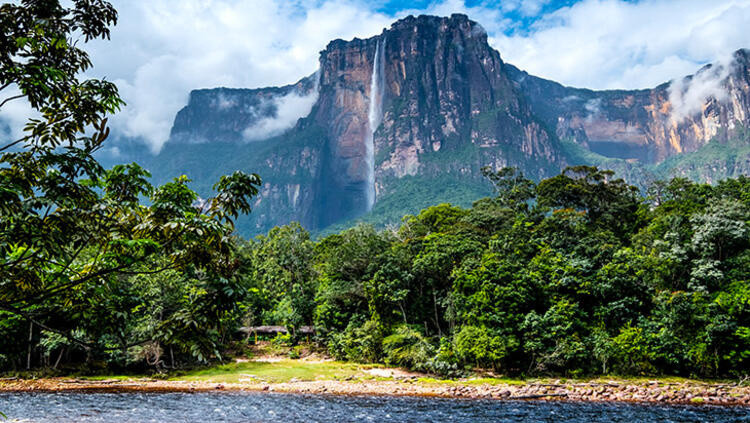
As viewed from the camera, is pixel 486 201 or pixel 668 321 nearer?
pixel 668 321

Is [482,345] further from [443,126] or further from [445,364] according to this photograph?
[443,126]

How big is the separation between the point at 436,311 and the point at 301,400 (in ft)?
47.7

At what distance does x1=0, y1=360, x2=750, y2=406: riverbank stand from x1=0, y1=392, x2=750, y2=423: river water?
1.74 metres

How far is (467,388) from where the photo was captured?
2588 centimetres

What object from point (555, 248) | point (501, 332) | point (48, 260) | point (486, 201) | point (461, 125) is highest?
point (461, 125)

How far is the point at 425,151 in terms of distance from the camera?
594ft

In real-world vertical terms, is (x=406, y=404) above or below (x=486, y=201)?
below

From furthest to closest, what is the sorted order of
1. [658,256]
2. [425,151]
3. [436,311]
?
[425,151] < [436,311] < [658,256]

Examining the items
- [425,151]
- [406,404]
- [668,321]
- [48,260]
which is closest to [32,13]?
[48,260]

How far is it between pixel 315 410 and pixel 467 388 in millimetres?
9506

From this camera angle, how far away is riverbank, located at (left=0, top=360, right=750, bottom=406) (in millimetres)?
23797

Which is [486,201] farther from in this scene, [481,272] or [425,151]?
[425,151]

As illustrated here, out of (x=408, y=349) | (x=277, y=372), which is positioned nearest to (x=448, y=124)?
(x=408, y=349)

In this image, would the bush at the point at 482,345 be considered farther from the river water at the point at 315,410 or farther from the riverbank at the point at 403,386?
the river water at the point at 315,410
